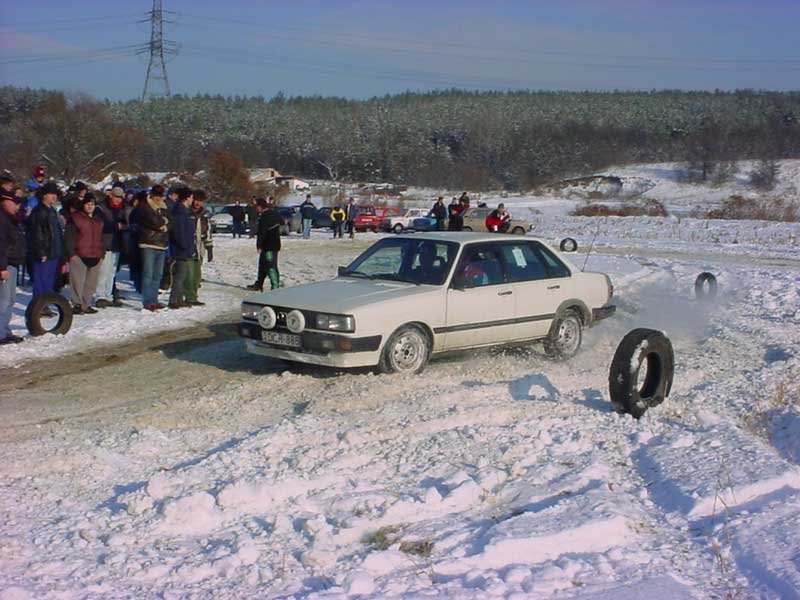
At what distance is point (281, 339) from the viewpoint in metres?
9.49

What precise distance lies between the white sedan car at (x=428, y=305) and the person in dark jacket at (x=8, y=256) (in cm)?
297

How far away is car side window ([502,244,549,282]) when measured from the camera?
35.0 ft

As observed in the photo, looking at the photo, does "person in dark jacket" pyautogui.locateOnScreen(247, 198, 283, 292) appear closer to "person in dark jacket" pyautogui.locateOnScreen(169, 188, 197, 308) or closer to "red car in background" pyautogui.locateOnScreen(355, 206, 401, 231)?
"person in dark jacket" pyautogui.locateOnScreen(169, 188, 197, 308)

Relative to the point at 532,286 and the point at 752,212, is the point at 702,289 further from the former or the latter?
the point at 752,212

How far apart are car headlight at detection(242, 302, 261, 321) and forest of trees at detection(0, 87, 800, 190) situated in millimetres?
78008

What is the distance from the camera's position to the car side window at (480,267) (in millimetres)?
10188

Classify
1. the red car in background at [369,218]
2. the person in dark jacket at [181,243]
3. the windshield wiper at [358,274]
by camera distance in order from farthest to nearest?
the red car in background at [369,218], the person in dark jacket at [181,243], the windshield wiper at [358,274]

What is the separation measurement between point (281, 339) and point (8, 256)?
12.5 ft

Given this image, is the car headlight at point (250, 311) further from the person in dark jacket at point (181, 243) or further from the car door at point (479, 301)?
the person in dark jacket at point (181, 243)

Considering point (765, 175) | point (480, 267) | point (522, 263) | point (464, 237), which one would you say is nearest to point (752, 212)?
point (765, 175)

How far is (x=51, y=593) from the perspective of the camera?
4.64 metres

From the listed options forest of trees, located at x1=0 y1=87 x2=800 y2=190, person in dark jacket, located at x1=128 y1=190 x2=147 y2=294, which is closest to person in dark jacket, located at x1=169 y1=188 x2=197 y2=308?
person in dark jacket, located at x1=128 y1=190 x2=147 y2=294

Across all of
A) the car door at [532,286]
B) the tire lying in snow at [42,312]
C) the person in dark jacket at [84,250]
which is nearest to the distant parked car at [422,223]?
the person in dark jacket at [84,250]

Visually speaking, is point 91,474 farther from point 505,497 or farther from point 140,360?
point 140,360
